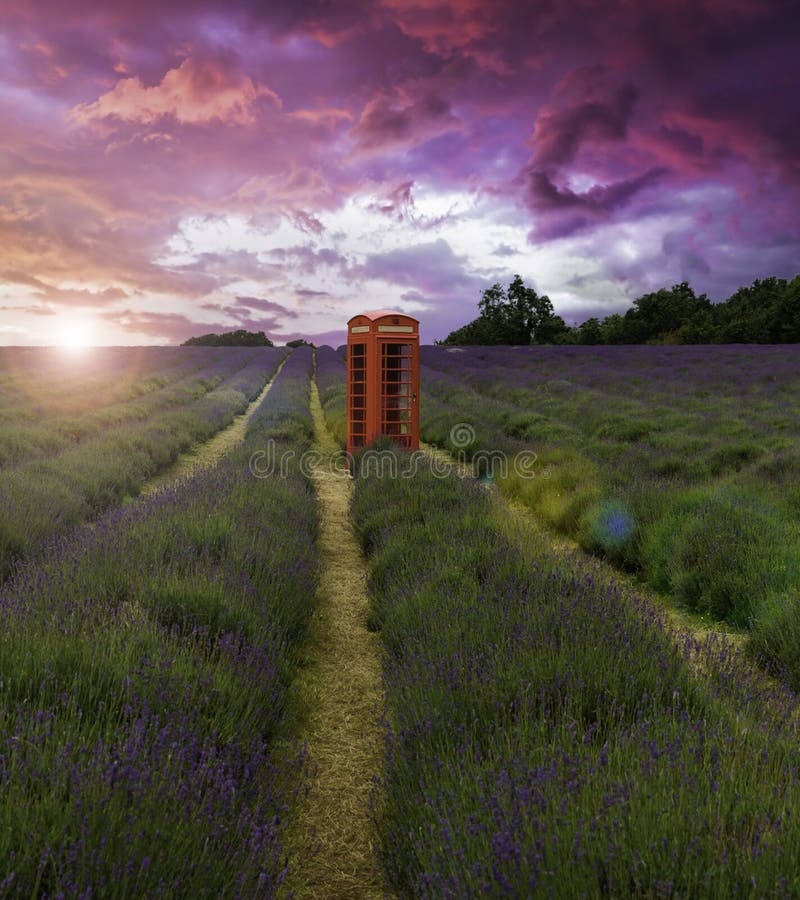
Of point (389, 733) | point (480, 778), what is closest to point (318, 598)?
point (389, 733)

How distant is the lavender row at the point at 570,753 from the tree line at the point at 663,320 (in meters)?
42.3

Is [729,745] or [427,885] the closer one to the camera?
[427,885]

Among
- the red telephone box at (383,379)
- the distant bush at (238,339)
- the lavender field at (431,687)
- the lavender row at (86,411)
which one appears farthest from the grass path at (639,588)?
the distant bush at (238,339)

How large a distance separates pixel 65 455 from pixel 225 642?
21.7ft

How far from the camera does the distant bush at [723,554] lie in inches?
160

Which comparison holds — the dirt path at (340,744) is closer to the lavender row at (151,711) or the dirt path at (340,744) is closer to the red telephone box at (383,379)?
the lavender row at (151,711)

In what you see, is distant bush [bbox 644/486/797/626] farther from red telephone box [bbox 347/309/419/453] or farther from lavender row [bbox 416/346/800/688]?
red telephone box [bbox 347/309/419/453]

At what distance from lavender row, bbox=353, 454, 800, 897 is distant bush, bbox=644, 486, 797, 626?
4.57 ft

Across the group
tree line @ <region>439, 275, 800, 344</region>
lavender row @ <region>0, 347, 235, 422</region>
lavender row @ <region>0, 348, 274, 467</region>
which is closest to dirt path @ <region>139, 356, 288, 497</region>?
lavender row @ <region>0, 348, 274, 467</region>

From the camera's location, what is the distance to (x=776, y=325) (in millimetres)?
37938

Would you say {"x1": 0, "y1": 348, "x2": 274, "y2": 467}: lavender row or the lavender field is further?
{"x1": 0, "y1": 348, "x2": 274, "y2": 467}: lavender row

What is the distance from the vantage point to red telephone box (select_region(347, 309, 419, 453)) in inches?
341

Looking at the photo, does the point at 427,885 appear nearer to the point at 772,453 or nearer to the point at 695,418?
the point at 772,453

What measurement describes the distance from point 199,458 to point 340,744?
8.56 m
